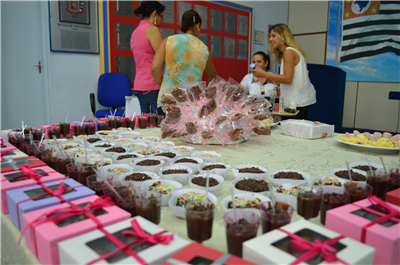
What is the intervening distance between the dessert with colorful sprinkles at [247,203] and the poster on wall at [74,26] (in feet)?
12.0

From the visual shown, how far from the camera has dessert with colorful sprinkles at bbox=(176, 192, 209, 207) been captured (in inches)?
37.3

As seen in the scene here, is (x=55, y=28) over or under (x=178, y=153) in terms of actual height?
over

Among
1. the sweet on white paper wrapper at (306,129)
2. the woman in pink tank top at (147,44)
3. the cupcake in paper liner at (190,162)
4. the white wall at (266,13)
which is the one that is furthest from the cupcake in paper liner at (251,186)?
the white wall at (266,13)

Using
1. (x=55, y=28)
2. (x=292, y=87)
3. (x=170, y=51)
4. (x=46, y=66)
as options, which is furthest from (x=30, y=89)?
(x=292, y=87)

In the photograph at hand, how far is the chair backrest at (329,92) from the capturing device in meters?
3.77

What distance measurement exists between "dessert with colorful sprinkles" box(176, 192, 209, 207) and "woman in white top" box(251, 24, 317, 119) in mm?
1930

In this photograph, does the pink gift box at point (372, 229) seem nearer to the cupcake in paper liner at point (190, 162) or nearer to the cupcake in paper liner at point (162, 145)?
the cupcake in paper liner at point (190, 162)

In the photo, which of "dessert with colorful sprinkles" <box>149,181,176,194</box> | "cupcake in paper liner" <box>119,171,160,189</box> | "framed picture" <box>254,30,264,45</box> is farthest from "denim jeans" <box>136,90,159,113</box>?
"framed picture" <box>254,30,264,45</box>

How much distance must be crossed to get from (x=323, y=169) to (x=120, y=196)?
98 centimetres

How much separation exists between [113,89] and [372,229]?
3.93 meters

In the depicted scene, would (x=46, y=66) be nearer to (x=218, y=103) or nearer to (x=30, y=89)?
(x=30, y=89)

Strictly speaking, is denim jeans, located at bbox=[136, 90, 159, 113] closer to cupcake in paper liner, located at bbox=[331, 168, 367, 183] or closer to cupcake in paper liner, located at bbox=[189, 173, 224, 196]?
cupcake in paper liner, located at bbox=[189, 173, 224, 196]

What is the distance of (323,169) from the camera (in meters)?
1.41

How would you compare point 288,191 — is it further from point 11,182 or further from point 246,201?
point 11,182
